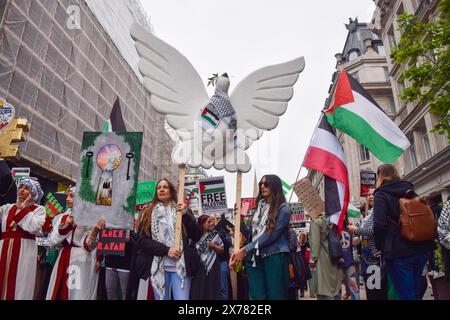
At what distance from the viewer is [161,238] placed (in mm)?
3494

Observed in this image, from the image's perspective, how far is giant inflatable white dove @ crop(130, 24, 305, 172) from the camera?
3.62 meters

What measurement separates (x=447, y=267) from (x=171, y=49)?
12.3 feet

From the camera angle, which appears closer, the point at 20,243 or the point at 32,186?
the point at 20,243

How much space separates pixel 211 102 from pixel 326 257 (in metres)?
3.23

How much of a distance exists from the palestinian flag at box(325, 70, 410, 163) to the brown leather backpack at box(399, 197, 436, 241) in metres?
1.47

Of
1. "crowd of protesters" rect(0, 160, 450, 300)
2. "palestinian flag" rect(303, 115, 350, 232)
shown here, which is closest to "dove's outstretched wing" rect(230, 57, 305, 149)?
"crowd of protesters" rect(0, 160, 450, 300)

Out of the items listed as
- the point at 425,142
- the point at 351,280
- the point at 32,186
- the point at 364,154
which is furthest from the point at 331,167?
the point at 364,154

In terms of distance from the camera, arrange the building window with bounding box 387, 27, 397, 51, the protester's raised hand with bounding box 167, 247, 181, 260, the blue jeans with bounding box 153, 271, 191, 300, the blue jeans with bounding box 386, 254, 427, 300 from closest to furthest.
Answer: the blue jeans with bounding box 386, 254, 427, 300 < the protester's raised hand with bounding box 167, 247, 181, 260 < the blue jeans with bounding box 153, 271, 191, 300 < the building window with bounding box 387, 27, 397, 51

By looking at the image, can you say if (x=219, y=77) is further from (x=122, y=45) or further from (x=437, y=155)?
(x=122, y=45)

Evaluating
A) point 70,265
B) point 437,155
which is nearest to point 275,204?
point 70,265

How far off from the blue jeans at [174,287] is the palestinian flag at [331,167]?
2.14 metres

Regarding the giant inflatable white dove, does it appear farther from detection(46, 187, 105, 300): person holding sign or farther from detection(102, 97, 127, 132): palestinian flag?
detection(102, 97, 127, 132): palestinian flag

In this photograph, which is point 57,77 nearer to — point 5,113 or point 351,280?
point 5,113

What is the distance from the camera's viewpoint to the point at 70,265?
12.6 ft
